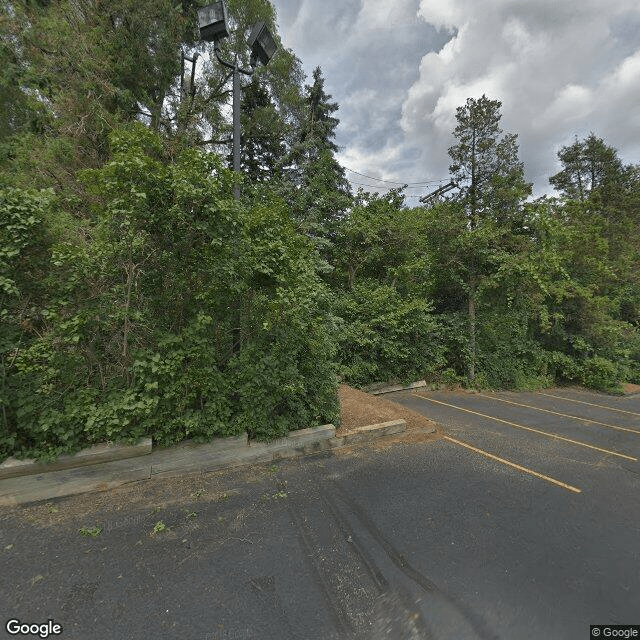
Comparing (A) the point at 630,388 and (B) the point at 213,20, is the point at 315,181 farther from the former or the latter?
(A) the point at 630,388

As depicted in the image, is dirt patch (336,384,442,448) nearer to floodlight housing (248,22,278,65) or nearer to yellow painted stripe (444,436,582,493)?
yellow painted stripe (444,436,582,493)

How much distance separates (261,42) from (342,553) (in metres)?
5.99

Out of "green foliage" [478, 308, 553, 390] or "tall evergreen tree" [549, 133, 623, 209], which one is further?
"tall evergreen tree" [549, 133, 623, 209]

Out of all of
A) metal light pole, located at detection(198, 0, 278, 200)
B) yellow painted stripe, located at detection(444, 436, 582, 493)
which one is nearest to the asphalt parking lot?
yellow painted stripe, located at detection(444, 436, 582, 493)

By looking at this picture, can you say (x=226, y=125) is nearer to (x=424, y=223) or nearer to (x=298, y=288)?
(x=424, y=223)

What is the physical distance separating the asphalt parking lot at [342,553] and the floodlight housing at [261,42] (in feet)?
18.1

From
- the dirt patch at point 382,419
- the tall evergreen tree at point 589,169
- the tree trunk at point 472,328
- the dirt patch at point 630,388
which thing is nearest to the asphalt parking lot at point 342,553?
the dirt patch at point 382,419

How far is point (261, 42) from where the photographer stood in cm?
430

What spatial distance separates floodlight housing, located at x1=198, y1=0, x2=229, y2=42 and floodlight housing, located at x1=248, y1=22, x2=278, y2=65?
386 millimetres

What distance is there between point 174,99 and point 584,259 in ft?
52.3

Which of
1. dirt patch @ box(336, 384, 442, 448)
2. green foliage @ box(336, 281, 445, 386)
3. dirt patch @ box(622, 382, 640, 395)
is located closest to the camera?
dirt patch @ box(336, 384, 442, 448)

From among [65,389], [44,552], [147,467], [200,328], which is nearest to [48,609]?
[44,552]

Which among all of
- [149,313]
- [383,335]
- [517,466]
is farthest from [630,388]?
[149,313]

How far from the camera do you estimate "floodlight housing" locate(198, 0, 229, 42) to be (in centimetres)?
392
